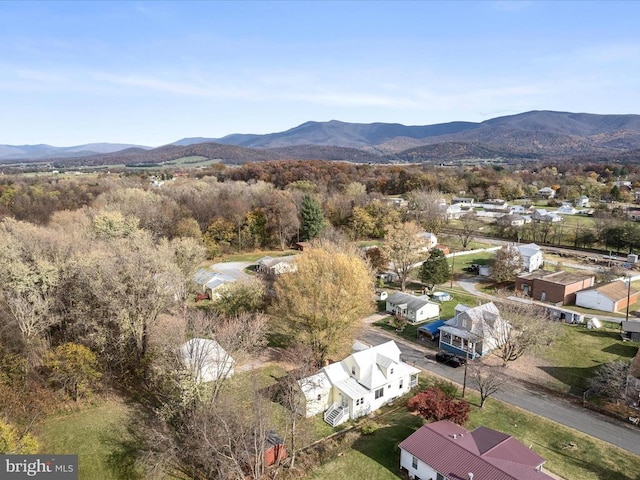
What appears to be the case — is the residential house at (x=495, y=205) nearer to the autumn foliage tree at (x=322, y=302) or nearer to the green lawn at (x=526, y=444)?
the autumn foliage tree at (x=322, y=302)

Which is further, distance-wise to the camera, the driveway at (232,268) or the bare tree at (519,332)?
the driveway at (232,268)

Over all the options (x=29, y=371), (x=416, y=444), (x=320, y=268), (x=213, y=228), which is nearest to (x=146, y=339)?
(x=29, y=371)

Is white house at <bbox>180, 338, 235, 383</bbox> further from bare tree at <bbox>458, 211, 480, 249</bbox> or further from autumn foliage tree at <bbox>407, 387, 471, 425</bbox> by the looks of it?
bare tree at <bbox>458, 211, 480, 249</bbox>

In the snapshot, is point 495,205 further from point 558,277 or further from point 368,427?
point 368,427

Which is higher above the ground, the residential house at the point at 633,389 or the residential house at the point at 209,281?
the residential house at the point at 209,281

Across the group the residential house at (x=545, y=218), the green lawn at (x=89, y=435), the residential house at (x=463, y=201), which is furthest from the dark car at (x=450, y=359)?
the residential house at (x=463, y=201)
